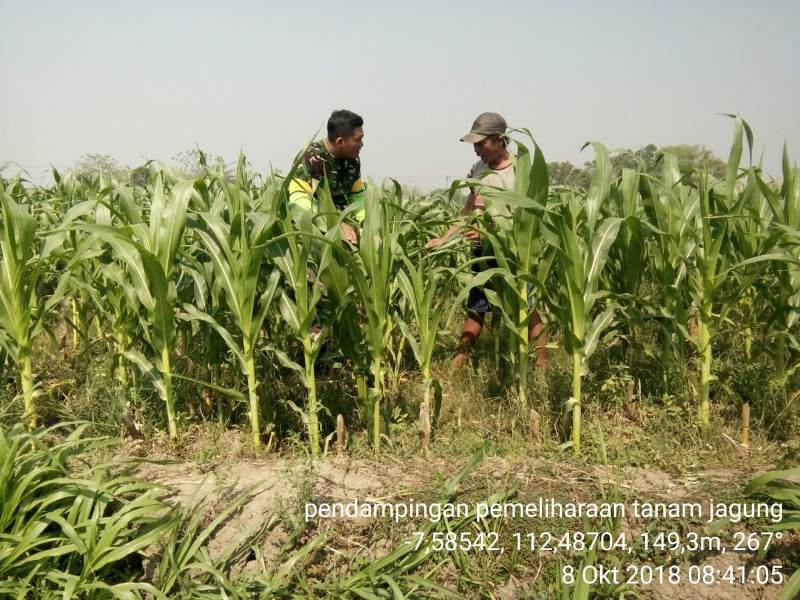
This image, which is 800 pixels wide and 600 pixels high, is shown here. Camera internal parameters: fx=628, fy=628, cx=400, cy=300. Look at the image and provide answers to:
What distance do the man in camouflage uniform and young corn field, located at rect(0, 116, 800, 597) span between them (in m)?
0.37

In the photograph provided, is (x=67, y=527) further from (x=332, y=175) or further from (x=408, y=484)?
(x=332, y=175)

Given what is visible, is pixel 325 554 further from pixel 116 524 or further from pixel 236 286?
pixel 236 286

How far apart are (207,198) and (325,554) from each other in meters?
Answer: 2.20

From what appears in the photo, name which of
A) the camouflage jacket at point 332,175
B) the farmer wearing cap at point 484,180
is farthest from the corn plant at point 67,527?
the farmer wearing cap at point 484,180

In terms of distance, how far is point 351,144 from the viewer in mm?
4250

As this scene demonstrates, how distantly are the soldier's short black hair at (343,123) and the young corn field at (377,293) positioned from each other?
2.05ft

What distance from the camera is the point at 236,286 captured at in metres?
3.05

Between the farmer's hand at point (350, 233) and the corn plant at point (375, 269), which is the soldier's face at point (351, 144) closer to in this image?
the farmer's hand at point (350, 233)

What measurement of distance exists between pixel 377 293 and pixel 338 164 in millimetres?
1655

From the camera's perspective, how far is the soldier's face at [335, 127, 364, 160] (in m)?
4.23

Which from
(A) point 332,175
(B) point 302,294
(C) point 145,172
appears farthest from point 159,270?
(C) point 145,172

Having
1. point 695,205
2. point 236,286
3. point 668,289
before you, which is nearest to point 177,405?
point 236,286

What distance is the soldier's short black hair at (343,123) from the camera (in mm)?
4172

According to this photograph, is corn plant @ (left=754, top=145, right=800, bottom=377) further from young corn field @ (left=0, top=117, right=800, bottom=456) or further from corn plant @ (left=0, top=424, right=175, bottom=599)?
corn plant @ (left=0, top=424, right=175, bottom=599)
